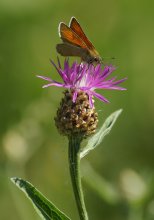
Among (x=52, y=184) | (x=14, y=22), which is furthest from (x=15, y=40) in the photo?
(x=52, y=184)

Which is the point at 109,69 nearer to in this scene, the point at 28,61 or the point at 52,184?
the point at 52,184

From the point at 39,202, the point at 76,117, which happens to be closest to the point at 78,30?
the point at 76,117

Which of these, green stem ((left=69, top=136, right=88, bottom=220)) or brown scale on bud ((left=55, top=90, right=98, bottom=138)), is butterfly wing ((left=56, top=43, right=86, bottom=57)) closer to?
brown scale on bud ((left=55, top=90, right=98, bottom=138))

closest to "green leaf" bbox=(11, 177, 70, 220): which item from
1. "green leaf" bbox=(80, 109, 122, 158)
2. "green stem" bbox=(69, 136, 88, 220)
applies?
"green stem" bbox=(69, 136, 88, 220)

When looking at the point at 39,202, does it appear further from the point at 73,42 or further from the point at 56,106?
the point at 56,106

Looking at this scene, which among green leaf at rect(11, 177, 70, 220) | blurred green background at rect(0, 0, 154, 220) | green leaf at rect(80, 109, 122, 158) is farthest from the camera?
blurred green background at rect(0, 0, 154, 220)

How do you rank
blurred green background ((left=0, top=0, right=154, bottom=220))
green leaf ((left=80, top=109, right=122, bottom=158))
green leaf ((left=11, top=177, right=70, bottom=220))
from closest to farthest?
green leaf ((left=11, top=177, right=70, bottom=220)), green leaf ((left=80, top=109, right=122, bottom=158)), blurred green background ((left=0, top=0, right=154, bottom=220))
